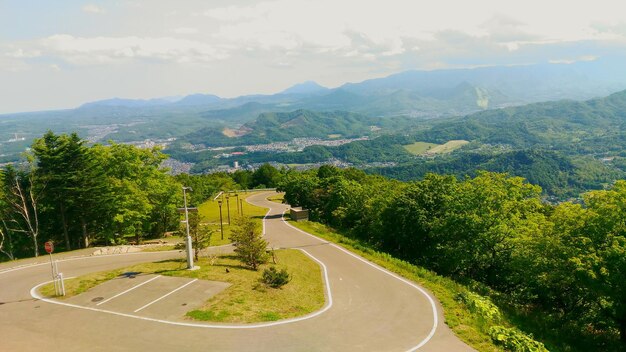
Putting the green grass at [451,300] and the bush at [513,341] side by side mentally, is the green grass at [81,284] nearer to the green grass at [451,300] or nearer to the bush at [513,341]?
the green grass at [451,300]

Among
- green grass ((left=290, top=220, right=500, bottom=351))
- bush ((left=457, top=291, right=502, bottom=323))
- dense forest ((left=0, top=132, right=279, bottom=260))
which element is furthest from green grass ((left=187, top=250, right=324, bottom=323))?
dense forest ((left=0, top=132, right=279, bottom=260))

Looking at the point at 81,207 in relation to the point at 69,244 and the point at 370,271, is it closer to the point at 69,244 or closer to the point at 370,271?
the point at 69,244

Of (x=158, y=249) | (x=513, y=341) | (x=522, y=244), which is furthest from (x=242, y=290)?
(x=522, y=244)

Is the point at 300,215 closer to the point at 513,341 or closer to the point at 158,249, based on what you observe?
the point at 158,249

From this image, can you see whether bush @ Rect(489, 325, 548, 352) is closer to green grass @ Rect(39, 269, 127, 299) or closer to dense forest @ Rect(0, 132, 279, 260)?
green grass @ Rect(39, 269, 127, 299)

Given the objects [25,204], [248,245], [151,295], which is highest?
[25,204]

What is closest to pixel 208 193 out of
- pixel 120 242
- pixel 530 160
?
pixel 120 242

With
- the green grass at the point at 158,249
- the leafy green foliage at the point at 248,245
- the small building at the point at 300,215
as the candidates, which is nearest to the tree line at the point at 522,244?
the small building at the point at 300,215
